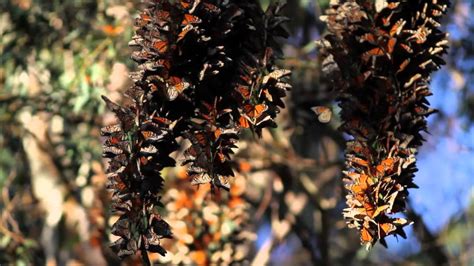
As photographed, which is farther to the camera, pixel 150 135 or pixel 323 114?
pixel 323 114

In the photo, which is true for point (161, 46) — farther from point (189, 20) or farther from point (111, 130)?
point (111, 130)

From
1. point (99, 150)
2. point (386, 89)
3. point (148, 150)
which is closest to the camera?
point (148, 150)

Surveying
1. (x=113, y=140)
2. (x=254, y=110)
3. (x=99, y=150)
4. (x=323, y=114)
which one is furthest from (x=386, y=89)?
(x=99, y=150)

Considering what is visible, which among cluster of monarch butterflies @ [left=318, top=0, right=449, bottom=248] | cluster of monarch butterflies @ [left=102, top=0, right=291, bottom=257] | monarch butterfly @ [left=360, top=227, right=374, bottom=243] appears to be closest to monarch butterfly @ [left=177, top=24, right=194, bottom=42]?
cluster of monarch butterflies @ [left=102, top=0, right=291, bottom=257]

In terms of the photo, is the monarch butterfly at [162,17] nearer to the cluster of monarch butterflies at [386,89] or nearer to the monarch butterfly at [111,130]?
the monarch butterfly at [111,130]

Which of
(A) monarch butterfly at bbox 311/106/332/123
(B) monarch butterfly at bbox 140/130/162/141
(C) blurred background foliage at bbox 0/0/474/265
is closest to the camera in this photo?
(B) monarch butterfly at bbox 140/130/162/141

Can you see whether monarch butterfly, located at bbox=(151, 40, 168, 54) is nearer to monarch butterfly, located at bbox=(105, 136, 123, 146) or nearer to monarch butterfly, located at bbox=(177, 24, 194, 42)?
monarch butterfly, located at bbox=(177, 24, 194, 42)

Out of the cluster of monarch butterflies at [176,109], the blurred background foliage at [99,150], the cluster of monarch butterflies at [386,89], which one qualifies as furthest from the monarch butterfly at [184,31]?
the blurred background foliage at [99,150]
